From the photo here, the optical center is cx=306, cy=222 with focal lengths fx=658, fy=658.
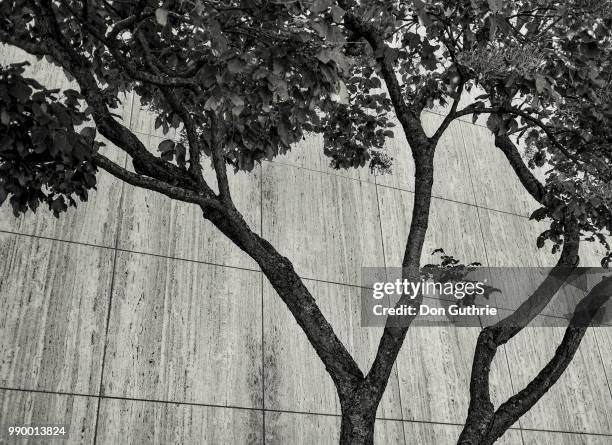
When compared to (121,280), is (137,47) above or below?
above

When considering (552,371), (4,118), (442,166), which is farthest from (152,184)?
(442,166)

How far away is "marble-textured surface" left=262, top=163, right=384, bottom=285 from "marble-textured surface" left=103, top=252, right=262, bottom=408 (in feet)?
2.16

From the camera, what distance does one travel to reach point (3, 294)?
4.98 m

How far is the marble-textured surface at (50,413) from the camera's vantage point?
4668mm

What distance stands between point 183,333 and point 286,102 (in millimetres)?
2320

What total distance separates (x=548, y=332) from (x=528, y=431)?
45.6 inches

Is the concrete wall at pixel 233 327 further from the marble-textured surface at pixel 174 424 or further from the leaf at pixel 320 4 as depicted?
the leaf at pixel 320 4

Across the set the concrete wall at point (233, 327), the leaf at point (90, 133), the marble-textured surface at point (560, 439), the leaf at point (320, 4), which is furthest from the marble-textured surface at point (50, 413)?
the marble-textured surface at point (560, 439)

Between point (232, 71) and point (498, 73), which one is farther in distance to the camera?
point (498, 73)

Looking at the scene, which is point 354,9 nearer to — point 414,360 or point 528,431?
point 414,360

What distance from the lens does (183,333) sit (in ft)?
17.9

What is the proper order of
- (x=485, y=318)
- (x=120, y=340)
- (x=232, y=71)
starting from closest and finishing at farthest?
1. (x=232, y=71)
2. (x=120, y=340)
3. (x=485, y=318)

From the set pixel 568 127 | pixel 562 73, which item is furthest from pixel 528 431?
pixel 562 73

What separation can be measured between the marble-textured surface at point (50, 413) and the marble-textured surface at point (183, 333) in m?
0.21
